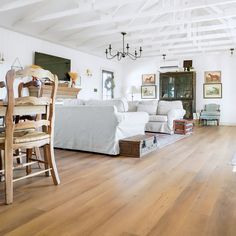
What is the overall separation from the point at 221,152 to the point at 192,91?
5.44 meters

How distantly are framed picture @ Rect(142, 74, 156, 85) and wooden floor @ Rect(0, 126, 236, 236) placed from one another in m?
7.19

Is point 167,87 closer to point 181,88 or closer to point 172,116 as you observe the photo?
point 181,88

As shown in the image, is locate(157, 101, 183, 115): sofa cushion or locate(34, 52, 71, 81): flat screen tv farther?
locate(157, 101, 183, 115): sofa cushion

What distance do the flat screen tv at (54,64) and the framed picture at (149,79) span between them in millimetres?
3803

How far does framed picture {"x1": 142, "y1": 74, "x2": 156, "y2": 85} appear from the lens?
398 inches

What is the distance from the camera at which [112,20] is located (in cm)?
576

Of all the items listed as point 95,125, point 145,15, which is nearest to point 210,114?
point 145,15

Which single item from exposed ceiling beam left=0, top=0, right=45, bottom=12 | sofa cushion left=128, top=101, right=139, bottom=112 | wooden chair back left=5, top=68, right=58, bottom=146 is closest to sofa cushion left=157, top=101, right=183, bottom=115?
sofa cushion left=128, top=101, right=139, bottom=112

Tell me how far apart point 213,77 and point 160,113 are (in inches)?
144

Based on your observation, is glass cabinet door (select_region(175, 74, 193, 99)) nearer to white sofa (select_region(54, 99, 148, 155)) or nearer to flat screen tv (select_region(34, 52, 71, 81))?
flat screen tv (select_region(34, 52, 71, 81))

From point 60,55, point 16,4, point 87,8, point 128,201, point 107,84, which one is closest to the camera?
point 128,201

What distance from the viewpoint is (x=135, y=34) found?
24.4 ft

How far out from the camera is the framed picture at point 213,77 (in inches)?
356

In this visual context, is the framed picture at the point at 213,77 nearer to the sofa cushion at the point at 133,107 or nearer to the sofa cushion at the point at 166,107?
the sofa cushion at the point at 166,107
